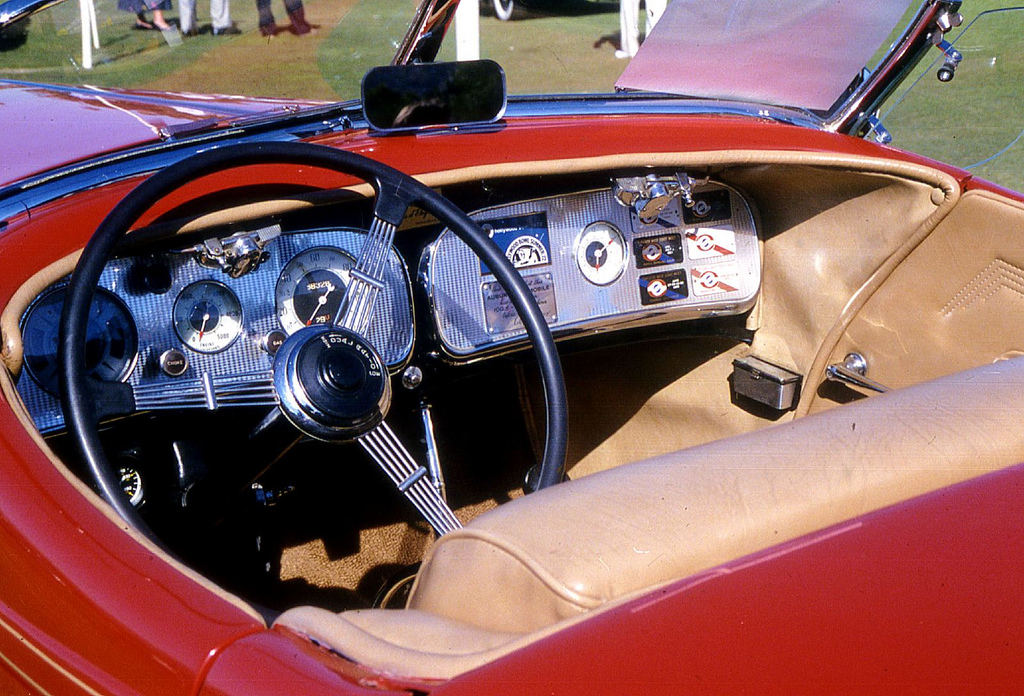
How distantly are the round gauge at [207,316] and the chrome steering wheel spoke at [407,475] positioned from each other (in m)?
0.34

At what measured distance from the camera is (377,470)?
8.47 feet

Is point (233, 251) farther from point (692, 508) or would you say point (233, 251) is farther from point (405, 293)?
point (692, 508)

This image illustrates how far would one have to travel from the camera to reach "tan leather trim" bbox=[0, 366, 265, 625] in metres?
1.02

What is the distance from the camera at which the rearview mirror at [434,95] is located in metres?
1.92

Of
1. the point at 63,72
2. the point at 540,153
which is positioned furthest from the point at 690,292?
the point at 63,72

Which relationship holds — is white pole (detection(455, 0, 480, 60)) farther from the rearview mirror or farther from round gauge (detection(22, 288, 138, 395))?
round gauge (detection(22, 288, 138, 395))

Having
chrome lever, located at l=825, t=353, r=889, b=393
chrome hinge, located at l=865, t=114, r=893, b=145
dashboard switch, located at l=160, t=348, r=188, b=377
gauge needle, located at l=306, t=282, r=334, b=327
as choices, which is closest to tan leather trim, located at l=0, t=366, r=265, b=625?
dashboard switch, located at l=160, t=348, r=188, b=377

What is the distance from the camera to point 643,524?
1.00 meters

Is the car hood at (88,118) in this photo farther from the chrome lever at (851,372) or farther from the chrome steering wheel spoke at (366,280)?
the chrome lever at (851,372)

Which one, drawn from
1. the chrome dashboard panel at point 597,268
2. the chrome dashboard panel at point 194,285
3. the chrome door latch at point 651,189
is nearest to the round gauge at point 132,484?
the chrome dashboard panel at point 194,285

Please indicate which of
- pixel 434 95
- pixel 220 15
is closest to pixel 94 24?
pixel 220 15

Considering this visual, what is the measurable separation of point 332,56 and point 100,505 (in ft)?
4.71

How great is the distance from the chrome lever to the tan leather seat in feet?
3.35

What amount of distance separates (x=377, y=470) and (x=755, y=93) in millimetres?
1330
